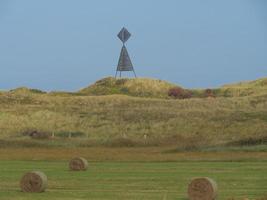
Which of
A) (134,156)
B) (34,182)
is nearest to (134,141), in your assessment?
(134,156)

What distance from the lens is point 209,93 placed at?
475 ft

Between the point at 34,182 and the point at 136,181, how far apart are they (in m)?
5.95

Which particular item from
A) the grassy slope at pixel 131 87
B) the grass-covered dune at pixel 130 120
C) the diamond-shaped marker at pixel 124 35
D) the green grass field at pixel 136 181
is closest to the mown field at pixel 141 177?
the green grass field at pixel 136 181

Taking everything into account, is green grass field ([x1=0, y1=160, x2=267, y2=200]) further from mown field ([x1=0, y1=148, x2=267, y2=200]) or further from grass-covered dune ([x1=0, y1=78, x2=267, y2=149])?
grass-covered dune ([x1=0, y1=78, x2=267, y2=149])

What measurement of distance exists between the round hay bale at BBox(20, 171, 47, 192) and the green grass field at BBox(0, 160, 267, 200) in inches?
16.2

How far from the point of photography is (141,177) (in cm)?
3741

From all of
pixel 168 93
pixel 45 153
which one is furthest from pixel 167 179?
pixel 168 93

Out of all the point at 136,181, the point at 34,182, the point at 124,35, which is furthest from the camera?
the point at 124,35

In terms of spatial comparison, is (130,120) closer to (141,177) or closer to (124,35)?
(124,35)

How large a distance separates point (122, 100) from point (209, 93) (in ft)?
102

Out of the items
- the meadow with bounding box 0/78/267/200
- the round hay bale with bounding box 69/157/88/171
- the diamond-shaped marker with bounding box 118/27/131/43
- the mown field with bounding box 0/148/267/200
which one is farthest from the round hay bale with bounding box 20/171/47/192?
the diamond-shaped marker with bounding box 118/27/131/43

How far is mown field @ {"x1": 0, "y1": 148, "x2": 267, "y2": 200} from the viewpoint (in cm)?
2861

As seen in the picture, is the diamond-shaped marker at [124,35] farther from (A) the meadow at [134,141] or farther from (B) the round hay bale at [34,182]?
(B) the round hay bale at [34,182]

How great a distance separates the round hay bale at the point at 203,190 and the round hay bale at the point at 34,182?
22.2 ft
